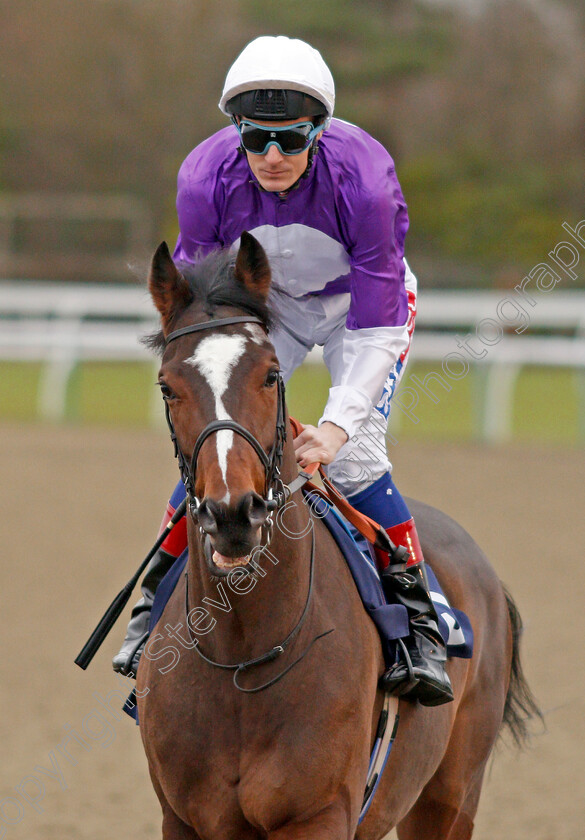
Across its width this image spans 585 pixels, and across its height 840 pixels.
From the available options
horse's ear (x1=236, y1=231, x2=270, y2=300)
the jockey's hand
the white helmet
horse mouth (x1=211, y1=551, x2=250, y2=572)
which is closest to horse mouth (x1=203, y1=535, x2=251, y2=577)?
horse mouth (x1=211, y1=551, x2=250, y2=572)

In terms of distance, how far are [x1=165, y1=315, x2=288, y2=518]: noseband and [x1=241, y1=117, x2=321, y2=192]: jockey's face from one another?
58cm

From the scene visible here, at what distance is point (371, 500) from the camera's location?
3.52 metres

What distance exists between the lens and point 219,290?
9.07ft

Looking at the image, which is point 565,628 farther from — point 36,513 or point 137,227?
point 137,227

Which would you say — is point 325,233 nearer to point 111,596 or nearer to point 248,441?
point 248,441

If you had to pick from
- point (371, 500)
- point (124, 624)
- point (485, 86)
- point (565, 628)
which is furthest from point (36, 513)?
point (485, 86)

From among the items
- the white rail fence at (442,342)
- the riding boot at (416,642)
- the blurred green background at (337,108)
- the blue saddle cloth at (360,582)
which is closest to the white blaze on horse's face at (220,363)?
the blue saddle cloth at (360,582)

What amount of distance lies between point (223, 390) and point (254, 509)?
0.28 meters

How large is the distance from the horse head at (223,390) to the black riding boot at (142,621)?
2.49ft

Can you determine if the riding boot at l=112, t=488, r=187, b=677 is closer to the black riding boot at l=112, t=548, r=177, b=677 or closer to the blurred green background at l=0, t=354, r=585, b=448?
the black riding boot at l=112, t=548, r=177, b=677

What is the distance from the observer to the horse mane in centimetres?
276

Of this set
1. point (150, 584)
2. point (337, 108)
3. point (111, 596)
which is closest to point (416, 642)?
point (150, 584)

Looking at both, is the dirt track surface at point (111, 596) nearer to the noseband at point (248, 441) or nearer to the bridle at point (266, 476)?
the bridle at point (266, 476)

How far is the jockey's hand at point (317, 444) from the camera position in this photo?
2.97m
